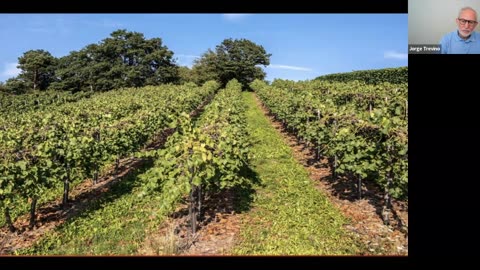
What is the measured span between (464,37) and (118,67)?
174ft

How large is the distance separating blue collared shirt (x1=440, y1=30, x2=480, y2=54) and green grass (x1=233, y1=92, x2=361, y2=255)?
3.42 metres

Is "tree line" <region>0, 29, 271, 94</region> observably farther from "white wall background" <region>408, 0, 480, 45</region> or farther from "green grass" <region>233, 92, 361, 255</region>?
"white wall background" <region>408, 0, 480, 45</region>

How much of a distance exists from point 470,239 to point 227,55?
63.8 m

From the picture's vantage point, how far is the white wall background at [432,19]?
524 centimetres

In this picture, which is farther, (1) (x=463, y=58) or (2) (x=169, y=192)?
(2) (x=169, y=192)

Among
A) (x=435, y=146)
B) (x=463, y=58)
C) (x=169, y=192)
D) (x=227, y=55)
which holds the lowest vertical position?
(x=169, y=192)

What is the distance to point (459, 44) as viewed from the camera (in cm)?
522

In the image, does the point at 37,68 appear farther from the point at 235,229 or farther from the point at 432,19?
the point at 432,19

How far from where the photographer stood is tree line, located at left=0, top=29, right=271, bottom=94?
51750mm

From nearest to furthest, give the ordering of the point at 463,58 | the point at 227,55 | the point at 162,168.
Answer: the point at 463,58
the point at 162,168
the point at 227,55

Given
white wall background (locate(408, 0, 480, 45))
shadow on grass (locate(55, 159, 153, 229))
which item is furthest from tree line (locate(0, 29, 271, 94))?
white wall background (locate(408, 0, 480, 45))
